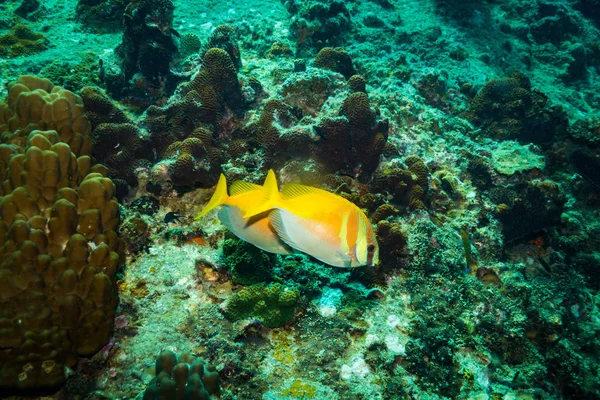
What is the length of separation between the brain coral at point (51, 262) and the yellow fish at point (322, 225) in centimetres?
167

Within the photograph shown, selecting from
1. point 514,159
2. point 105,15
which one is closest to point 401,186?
point 514,159

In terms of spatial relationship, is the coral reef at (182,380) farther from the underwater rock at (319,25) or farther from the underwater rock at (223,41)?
the underwater rock at (319,25)

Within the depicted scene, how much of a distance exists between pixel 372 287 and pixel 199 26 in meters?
11.6

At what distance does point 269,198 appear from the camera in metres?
2.06

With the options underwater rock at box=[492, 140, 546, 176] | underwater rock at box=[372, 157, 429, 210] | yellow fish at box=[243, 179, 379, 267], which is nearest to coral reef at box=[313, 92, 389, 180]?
underwater rock at box=[372, 157, 429, 210]

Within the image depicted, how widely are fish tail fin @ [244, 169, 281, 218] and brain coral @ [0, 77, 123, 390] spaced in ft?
5.13

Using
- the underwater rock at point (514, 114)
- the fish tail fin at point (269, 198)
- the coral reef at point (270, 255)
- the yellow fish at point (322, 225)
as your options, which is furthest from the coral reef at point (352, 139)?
the underwater rock at point (514, 114)

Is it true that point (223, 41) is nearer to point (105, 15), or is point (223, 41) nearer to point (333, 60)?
point (333, 60)

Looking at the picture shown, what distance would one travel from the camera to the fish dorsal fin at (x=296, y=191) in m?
2.01

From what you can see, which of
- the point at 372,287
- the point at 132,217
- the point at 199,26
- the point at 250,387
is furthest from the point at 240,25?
the point at 250,387

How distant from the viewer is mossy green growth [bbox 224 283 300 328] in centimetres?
329

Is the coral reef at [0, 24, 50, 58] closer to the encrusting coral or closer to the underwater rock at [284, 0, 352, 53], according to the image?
the encrusting coral

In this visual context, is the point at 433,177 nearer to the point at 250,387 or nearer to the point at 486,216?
the point at 486,216

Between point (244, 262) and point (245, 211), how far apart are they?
144 centimetres
